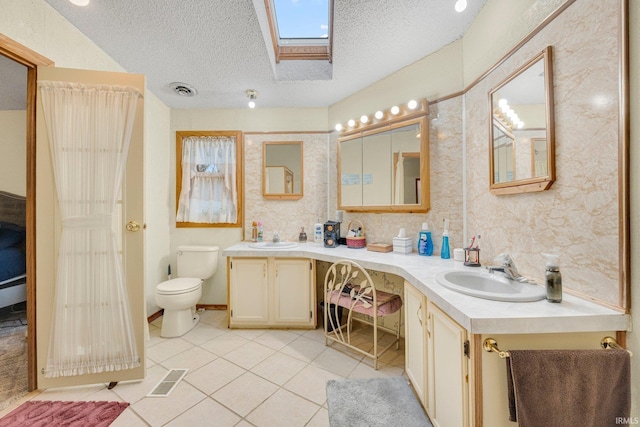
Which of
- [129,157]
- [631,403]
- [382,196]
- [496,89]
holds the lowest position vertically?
[631,403]

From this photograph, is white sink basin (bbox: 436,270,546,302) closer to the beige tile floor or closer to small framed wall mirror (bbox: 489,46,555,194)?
small framed wall mirror (bbox: 489,46,555,194)

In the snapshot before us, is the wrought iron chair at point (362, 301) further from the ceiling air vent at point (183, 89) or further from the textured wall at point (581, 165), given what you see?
the ceiling air vent at point (183, 89)

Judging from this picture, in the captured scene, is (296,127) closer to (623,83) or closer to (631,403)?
(623,83)

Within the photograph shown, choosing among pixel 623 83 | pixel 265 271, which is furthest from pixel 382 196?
pixel 623 83

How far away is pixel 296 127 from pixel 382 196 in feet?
4.45

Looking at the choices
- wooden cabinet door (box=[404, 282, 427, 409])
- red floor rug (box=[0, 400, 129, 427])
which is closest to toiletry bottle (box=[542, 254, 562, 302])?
wooden cabinet door (box=[404, 282, 427, 409])

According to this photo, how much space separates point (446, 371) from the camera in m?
1.19

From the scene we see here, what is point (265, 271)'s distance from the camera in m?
2.44

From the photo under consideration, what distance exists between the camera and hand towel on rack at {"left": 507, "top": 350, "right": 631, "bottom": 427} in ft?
2.89

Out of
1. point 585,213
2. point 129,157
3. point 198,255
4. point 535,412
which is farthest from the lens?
point 198,255

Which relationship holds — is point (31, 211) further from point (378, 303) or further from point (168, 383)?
point (378, 303)

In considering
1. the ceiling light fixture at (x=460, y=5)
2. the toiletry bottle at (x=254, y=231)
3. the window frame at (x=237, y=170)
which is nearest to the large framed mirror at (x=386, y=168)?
the ceiling light fixture at (x=460, y=5)

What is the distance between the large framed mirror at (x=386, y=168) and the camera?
6.94 feet

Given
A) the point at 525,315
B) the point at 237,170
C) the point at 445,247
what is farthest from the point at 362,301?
the point at 237,170
